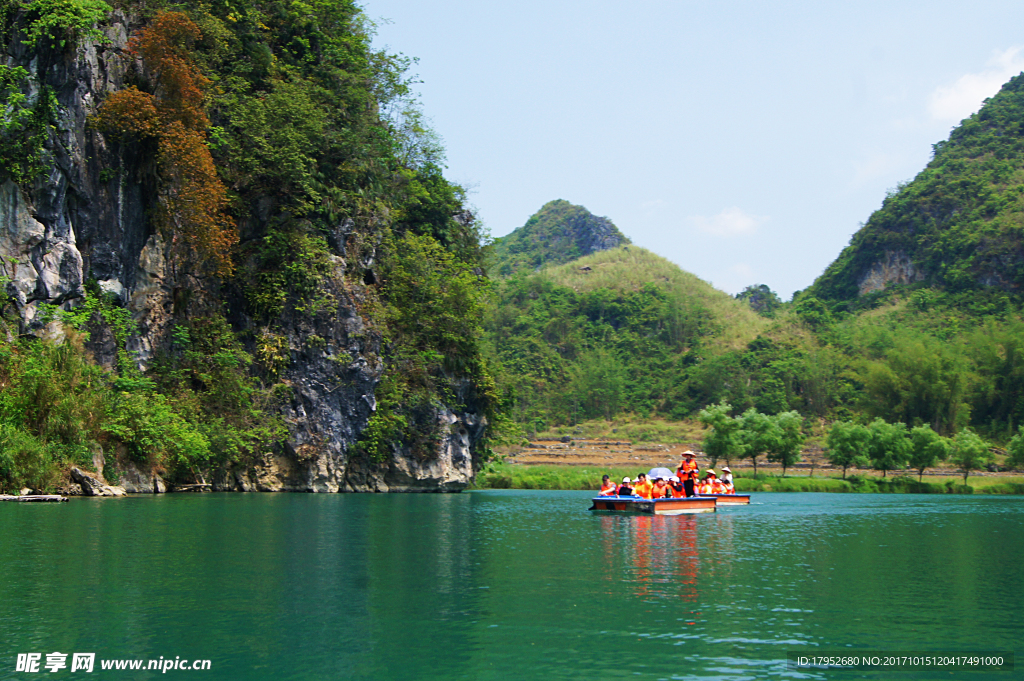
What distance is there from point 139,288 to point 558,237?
426 ft

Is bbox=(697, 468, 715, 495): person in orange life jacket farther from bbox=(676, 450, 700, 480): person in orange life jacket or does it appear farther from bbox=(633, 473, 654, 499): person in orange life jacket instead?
bbox=(633, 473, 654, 499): person in orange life jacket

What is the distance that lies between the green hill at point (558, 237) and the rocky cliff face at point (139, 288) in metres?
102

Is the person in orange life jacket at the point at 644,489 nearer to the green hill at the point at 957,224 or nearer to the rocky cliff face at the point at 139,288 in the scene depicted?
the rocky cliff face at the point at 139,288

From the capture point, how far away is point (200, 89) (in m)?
31.2

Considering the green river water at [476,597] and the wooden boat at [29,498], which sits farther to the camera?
the wooden boat at [29,498]

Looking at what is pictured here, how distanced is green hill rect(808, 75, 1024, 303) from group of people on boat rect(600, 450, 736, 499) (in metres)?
64.8

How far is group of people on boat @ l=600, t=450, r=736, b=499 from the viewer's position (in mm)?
28062

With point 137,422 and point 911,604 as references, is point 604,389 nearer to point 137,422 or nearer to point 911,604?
point 137,422

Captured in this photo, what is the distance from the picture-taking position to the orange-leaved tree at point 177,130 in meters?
28.4

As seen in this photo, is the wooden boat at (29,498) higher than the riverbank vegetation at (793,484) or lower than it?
higher

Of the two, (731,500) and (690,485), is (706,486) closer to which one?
(731,500)

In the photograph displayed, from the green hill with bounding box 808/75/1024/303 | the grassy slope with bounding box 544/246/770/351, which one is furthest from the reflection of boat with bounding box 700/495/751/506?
the green hill with bounding box 808/75/1024/303

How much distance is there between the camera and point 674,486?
98.9 feet

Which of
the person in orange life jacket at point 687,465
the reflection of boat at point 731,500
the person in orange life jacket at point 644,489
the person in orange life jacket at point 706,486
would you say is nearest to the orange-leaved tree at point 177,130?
the person in orange life jacket at point 644,489
